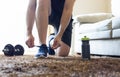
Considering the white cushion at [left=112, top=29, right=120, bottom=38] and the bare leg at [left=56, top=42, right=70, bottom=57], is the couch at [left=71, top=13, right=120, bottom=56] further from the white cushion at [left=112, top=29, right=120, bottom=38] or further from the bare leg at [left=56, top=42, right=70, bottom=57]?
the bare leg at [left=56, top=42, right=70, bottom=57]

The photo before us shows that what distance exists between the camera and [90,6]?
12.8 ft

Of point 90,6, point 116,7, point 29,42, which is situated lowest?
point 29,42

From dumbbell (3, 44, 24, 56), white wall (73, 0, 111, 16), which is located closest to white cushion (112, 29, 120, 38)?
dumbbell (3, 44, 24, 56)

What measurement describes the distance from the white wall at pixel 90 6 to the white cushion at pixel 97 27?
1.23 meters

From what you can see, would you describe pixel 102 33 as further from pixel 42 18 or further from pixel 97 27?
pixel 42 18

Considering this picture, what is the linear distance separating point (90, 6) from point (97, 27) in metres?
1.77

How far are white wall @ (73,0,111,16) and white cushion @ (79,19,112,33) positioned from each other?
1.23 m

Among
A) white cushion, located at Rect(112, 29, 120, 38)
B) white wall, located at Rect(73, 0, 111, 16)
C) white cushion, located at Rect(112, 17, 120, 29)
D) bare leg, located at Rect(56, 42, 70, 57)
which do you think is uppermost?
white wall, located at Rect(73, 0, 111, 16)

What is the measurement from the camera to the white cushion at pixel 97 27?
79.0 inches

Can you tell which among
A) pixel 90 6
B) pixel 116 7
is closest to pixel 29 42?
pixel 116 7

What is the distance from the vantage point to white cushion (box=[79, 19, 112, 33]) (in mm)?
2005

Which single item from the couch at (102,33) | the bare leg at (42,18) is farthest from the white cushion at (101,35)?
the bare leg at (42,18)

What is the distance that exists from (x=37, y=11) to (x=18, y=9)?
2.11 m

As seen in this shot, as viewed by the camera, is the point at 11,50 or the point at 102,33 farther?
the point at 11,50
